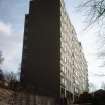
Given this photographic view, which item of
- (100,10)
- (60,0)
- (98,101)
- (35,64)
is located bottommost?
(98,101)

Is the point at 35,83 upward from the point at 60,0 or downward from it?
downward

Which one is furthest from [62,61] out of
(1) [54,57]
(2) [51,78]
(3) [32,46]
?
(3) [32,46]

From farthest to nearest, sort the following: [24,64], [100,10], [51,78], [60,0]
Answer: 1. [60,0]
2. [24,64]
3. [51,78]
4. [100,10]

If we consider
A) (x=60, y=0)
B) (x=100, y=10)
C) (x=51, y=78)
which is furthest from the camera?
(x=60, y=0)

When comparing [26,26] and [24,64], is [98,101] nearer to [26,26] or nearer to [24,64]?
[24,64]

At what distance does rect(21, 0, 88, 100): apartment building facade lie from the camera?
49.6 metres

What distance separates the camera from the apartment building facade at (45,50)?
49.6 metres

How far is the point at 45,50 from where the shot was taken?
175 ft

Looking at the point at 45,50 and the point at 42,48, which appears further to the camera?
the point at 42,48

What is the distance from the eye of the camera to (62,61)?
52.5m

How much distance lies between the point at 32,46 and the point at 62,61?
899cm

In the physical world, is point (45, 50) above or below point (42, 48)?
below

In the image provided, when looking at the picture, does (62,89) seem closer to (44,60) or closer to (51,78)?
(51,78)

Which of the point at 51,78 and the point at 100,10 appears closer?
the point at 100,10
